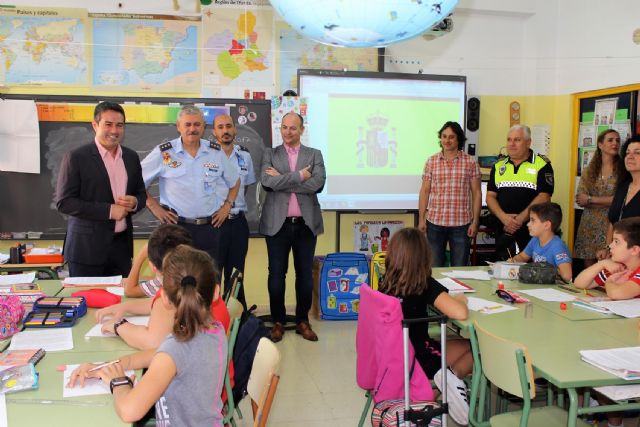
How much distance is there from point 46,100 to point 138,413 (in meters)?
3.82

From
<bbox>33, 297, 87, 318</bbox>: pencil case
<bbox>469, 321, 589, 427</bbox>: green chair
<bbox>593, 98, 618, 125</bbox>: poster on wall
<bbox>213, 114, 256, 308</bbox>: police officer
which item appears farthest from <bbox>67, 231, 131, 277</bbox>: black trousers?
<bbox>593, 98, 618, 125</bbox>: poster on wall

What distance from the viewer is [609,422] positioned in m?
2.86

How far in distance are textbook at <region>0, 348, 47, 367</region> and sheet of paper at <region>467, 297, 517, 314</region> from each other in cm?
184

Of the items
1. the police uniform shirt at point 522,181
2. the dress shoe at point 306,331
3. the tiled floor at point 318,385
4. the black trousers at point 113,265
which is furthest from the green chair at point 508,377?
the police uniform shirt at point 522,181

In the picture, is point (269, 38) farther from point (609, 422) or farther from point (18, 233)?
point (609, 422)

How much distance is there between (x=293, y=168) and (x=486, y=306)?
6.84 feet

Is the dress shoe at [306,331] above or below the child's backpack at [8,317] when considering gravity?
below

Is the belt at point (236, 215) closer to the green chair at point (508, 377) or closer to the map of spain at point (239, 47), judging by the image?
the map of spain at point (239, 47)

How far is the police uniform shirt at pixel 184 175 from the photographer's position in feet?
12.8

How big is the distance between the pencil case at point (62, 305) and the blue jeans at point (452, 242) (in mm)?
2935

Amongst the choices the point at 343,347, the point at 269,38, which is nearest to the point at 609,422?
the point at 343,347

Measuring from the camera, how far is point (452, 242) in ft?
15.5

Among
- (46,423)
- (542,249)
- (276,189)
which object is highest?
(276,189)

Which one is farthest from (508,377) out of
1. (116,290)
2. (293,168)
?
(293,168)
